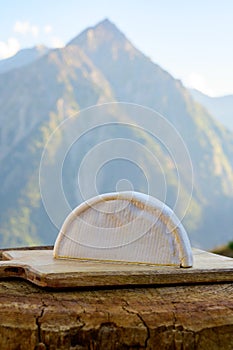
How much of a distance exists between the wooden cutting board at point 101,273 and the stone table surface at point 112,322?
46 mm

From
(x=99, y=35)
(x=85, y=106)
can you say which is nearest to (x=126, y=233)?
(x=85, y=106)

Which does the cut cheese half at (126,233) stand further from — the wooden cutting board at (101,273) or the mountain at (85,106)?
the mountain at (85,106)

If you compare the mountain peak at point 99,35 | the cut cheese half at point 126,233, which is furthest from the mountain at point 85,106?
the cut cheese half at point 126,233

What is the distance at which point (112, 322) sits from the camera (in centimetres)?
74

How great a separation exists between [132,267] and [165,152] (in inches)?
12.1

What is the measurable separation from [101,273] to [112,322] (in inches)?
7.0

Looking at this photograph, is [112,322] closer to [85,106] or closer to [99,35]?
[85,106]

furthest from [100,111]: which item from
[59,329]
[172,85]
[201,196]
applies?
[172,85]

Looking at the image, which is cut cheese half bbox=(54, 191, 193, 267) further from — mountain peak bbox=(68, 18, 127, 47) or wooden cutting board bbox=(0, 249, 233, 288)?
mountain peak bbox=(68, 18, 127, 47)

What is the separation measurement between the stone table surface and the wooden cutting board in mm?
46

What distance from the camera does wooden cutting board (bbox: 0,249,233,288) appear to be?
89cm

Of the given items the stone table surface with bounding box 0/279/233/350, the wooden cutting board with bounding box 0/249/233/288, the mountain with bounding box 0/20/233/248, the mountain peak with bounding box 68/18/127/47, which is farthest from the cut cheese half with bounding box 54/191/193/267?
the mountain peak with bounding box 68/18/127/47

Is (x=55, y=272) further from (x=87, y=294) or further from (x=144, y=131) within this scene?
(x=144, y=131)

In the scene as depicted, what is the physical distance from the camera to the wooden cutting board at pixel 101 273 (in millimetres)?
889
